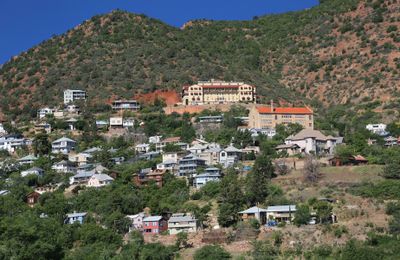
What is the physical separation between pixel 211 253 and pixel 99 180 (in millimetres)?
22117

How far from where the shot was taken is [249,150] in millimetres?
92688

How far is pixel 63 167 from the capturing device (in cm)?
9400

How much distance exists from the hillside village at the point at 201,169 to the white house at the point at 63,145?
0.15 metres

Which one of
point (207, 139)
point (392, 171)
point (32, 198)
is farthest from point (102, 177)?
point (392, 171)

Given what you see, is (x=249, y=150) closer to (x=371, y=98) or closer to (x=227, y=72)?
(x=371, y=98)

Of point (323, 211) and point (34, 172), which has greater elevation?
point (34, 172)

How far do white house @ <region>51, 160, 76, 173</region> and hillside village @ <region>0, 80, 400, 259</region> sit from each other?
15cm

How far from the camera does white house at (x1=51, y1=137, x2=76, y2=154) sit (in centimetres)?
10109

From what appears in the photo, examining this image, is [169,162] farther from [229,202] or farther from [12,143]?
[12,143]

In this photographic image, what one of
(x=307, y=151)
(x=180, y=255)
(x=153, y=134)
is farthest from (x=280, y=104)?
(x=180, y=255)

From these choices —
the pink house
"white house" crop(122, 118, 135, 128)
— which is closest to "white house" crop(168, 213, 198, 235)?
the pink house

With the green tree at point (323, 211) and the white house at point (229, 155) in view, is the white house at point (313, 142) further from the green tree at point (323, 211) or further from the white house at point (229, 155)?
the green tree at point (323, 211)

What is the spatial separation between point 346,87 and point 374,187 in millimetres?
53916

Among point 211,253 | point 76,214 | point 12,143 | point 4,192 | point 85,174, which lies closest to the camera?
point 211,253
